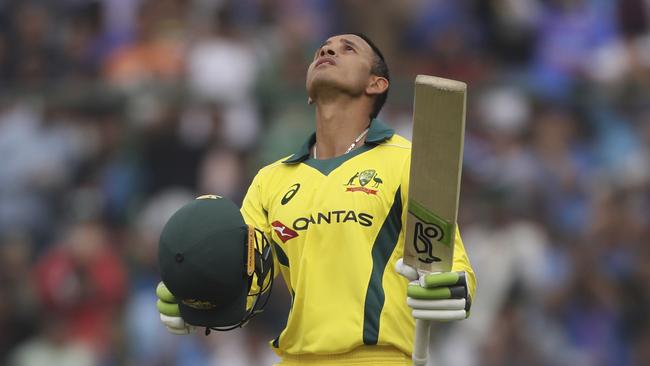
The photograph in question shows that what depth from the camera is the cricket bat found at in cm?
538

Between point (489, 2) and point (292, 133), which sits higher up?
point (489, 2)

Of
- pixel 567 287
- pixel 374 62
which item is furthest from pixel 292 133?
pixel 374 62

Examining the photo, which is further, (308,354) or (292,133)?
(292,133)

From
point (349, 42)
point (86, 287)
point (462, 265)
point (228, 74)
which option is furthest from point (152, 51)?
point (462, 265)

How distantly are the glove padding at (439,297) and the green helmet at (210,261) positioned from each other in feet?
2.29

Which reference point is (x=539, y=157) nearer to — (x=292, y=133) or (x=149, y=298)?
(x=292, y=133)

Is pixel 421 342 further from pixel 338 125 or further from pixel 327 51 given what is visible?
pixel 327 51

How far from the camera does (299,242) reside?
5848mm

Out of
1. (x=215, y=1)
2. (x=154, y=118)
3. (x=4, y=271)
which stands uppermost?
(x=215, y=1)

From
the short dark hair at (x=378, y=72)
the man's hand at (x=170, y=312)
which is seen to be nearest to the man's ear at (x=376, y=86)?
the short dark hair at (x=378, y=72)

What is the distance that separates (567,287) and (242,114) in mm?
2938

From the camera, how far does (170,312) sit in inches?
231

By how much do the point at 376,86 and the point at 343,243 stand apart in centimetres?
84

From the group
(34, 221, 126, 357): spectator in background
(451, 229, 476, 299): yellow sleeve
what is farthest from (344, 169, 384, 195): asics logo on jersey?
(34, 221, 126, 357): spectator in background
